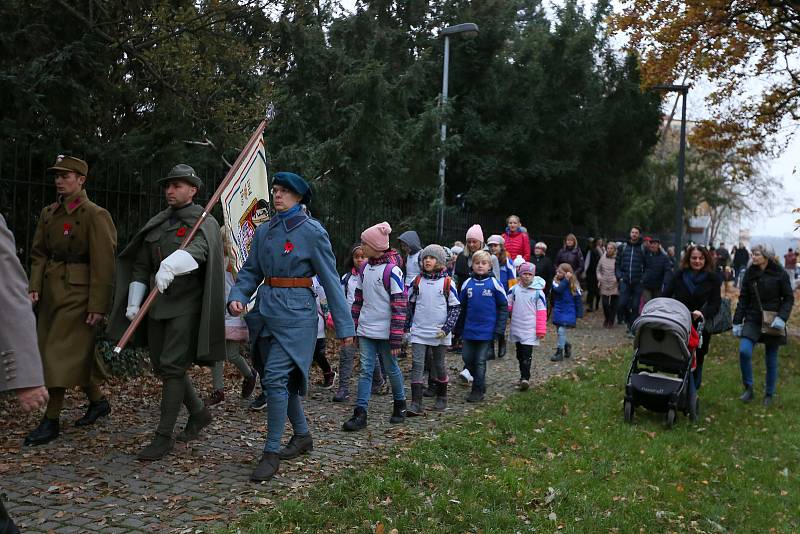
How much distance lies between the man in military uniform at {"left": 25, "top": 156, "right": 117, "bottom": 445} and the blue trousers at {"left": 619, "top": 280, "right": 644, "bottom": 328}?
448 inches

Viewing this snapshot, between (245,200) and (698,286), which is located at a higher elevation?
(245,200)

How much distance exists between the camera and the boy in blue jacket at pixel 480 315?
8.77 metres

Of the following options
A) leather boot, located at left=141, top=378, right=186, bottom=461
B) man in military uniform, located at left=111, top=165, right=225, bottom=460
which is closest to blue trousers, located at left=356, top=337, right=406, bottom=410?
man in military uniform, located at left=111, top=165, right=225, bottom=460

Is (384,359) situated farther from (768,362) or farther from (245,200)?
(768,362)

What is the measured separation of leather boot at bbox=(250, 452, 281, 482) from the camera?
5555mm

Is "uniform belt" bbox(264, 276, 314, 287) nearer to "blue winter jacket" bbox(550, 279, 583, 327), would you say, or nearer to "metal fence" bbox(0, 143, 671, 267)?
"metal fence" bbox(0, 143, 671, 267)

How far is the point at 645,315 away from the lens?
8.50m

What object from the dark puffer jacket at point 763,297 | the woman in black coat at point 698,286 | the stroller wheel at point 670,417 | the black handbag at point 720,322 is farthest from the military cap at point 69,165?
the dark puffer jacket at point 763,297

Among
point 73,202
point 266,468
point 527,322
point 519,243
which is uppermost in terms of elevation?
point 519,243

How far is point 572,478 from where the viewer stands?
6.14 meters

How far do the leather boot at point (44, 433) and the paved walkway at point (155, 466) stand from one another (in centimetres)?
7

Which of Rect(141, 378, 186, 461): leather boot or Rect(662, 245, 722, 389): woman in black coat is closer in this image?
Rect(141, 378, 186, 461): leather boot

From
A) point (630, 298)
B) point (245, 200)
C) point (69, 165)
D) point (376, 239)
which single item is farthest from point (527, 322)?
point (630, 298)

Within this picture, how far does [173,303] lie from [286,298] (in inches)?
35.3
